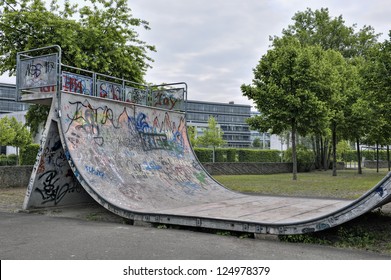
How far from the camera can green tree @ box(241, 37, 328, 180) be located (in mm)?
21656

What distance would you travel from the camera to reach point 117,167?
37.6ft

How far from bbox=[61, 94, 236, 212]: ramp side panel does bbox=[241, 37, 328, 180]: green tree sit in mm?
8848

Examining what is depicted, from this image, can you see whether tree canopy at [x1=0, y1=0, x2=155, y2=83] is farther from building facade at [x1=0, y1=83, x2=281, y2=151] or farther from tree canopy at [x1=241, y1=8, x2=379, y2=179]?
building facade at [x1=0, y1=83, x2=281, y2=151]

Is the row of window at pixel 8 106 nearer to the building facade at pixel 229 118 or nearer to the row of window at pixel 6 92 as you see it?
the row of window at pixel 6 92

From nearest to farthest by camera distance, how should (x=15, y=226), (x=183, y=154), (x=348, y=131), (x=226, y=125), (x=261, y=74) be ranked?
(x=15, y=226), (x=183, y=154), (x=261, y=74), (x=348, y=131), (x=226, y=125)

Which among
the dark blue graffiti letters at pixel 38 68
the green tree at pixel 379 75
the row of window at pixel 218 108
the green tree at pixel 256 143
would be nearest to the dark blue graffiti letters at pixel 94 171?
the dark blue graffiti letters at pixel 38 68

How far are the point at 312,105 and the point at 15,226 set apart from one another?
55.7ft

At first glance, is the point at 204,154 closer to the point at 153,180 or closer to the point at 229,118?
the point at 153,180

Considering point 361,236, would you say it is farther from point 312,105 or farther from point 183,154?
point 312,105

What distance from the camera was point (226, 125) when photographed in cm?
13650

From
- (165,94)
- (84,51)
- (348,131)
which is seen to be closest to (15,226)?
(165,94)

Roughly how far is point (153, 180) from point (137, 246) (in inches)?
217

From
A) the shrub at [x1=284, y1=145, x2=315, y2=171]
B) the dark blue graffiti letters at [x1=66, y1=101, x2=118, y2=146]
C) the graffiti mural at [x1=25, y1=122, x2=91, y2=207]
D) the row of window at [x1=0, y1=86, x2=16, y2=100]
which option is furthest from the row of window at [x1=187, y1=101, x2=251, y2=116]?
the graffiti mural at [x1=25, y1=122, x2=91, y2=207]

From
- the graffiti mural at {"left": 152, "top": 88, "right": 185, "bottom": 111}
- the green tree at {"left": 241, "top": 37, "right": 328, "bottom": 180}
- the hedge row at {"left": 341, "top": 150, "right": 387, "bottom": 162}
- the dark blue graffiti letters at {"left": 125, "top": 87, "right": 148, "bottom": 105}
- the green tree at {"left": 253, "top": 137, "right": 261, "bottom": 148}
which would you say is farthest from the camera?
the green tree at {"left": 253, "top": 137, "right": 261, "bottom": 148}
